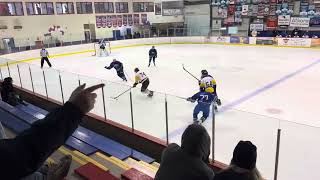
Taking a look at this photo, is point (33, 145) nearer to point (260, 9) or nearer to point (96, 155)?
point (96, 155)

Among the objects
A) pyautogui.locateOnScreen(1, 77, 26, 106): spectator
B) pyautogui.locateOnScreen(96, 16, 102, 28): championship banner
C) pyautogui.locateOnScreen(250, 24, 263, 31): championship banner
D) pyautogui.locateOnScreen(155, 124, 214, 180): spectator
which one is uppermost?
pyautogui.locateOnScreen(96, 16, 102, 28): championship banner

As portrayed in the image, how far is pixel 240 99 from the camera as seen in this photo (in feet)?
24.4

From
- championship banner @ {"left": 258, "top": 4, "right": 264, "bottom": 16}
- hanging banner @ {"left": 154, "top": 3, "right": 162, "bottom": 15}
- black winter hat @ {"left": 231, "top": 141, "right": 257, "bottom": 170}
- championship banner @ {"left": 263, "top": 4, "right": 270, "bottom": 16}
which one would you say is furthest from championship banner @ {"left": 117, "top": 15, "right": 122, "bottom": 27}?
black winter hat @ {"left": 231, "top": 141, "right": 257, "bottom": 170}

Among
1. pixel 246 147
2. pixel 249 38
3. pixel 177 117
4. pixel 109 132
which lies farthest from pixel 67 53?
pixel 246 147

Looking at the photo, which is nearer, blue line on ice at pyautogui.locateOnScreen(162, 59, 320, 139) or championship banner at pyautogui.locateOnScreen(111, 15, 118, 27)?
blue line on ice at pyautogui.locateOnScreen(162, 59, 320, 139)

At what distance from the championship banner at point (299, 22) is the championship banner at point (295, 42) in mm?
2111

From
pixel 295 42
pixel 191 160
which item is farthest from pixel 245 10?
pixel 191 160

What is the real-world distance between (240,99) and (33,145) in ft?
23.5

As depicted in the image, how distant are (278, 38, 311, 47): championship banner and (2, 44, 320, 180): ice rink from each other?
1432mm

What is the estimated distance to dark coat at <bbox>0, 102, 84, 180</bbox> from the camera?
24.7 inches

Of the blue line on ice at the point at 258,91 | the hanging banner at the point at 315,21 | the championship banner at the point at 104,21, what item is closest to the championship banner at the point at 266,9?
the hanging banner at the point at 315,21

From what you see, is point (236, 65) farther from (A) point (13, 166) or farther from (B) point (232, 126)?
(A) point (13, 166)

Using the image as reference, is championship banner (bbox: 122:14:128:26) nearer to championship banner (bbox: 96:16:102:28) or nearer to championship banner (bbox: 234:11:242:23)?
championship banner (bbox: 96:16:102:28)

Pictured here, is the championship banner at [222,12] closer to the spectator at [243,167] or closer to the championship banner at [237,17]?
the championship banner at [237,17]
